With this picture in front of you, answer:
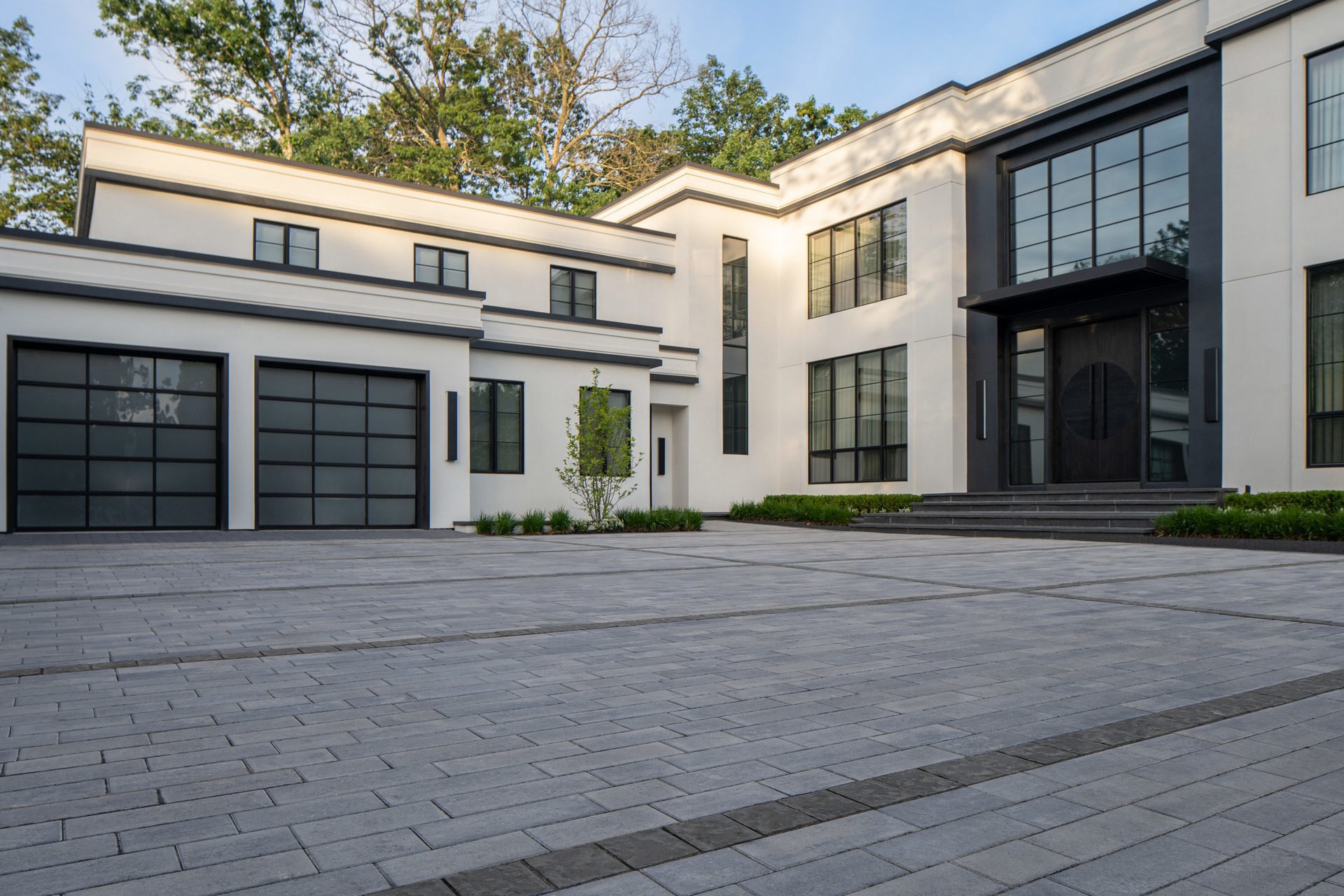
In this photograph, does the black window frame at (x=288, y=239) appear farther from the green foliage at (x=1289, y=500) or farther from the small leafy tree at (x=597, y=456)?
the green foliage at (x=1289, y=500)

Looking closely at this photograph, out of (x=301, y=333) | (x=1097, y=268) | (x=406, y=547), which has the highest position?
(x=1097, y=268)

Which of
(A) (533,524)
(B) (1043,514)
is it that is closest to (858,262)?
(B) (1043,514)

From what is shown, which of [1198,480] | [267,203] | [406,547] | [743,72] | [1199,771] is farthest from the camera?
[743,72]

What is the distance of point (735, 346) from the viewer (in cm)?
2403

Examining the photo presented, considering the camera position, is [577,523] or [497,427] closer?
[577,523]

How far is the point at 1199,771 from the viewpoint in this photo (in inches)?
124

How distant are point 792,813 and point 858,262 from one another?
69.7 feet

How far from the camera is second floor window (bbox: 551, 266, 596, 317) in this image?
22328 millimetres

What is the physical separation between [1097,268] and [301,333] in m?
14.3

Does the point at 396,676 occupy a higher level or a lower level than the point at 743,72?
lower

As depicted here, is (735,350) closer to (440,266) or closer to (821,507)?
(821,507)

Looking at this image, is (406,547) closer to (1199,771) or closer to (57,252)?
(57,252)

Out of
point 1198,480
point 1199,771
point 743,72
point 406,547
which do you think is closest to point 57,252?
point 406,547

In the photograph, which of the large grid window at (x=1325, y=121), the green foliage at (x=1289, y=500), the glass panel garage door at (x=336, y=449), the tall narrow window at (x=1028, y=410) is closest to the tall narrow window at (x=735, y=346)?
the tall narrow window at (x=1028, y=410)
